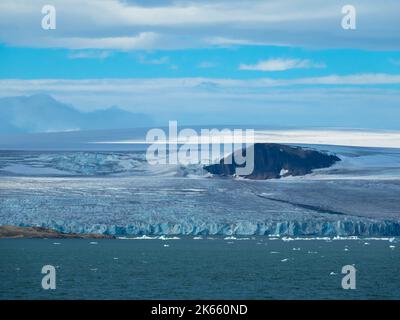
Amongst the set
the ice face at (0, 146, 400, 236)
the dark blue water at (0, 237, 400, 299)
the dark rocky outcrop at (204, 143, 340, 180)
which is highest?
the dark rocky outcrop at (204, 143, 340, 180)

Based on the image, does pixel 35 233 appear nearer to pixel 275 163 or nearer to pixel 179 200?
pixel 179 200

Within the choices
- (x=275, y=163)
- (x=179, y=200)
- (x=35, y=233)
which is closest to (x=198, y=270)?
(x=179, y=200)

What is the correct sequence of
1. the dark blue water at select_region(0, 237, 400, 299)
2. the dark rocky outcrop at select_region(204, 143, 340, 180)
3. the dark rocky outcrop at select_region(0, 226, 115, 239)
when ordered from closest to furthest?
1. the dark blue water at select_region(0, 237, 400, 299)
2. the dark rocky outcrop at select_region(0, 226, 115, 239)
3. the dark rocky outcrop at select_region(204, 143, 340, 180)

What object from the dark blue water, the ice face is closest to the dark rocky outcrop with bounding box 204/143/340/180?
the ice face

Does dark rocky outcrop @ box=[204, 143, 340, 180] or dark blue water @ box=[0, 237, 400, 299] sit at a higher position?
dark rocky outcrop @ box=[204, 143, 340, 180]

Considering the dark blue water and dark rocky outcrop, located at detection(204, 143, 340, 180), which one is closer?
the dark blue water

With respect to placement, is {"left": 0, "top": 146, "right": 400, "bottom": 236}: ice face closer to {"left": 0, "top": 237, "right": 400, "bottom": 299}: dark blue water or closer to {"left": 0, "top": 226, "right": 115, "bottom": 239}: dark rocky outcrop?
{"left": 0, "top": 226, "right": 115, "bottom": 239}: dark rocky outcrop
